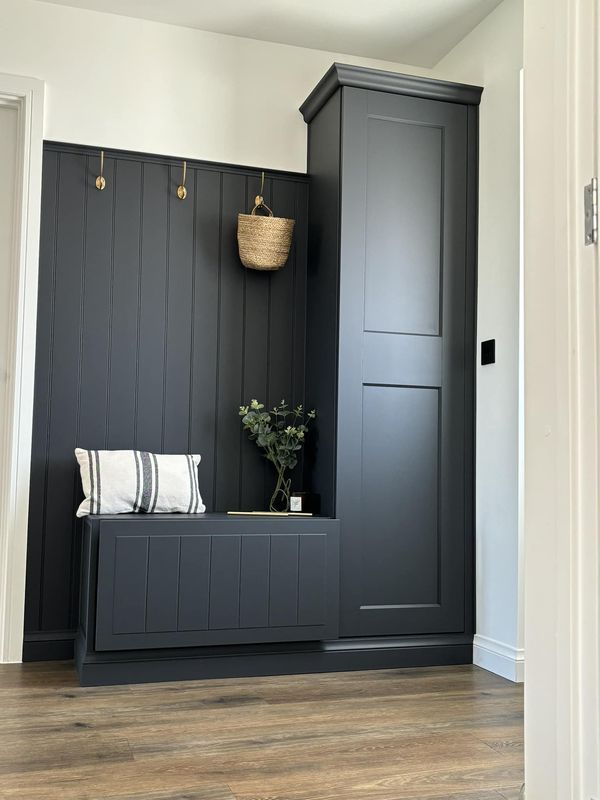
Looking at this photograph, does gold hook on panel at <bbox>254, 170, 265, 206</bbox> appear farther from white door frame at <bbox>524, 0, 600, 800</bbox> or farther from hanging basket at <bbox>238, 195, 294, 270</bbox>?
white door frame at <bbox>524, 0, 600, 800</bbox>

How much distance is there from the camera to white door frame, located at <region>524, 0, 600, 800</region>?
1035mm

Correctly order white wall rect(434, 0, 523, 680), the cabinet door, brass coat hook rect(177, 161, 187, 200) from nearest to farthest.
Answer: white wall rect(434, 0, 523, 680)
the cabinet door
brass coat hook rect(177, 161, 187, 200)

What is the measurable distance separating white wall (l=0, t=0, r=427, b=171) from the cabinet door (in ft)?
1.58

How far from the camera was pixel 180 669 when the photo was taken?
293 cm

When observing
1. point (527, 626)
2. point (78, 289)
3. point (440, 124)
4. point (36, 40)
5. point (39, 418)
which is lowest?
point (527, 626)

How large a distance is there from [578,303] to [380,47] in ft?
9.79

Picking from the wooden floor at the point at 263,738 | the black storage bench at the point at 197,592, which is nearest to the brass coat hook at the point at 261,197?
the black storage bench at the point at 197,592

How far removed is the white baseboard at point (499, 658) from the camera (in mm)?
2996

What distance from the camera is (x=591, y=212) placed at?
105 cm

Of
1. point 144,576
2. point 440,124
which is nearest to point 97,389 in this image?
point 144,576

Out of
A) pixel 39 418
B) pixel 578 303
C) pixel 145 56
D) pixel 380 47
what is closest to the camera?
pixel 578 303

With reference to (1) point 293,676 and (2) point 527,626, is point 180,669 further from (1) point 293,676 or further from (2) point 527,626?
(2) point 527,626

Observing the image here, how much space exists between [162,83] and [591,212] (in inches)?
111

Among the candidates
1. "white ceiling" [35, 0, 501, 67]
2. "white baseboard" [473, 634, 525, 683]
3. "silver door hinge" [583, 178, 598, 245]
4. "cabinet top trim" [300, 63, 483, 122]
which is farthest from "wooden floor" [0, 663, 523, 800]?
"white ceiling" [35, 0, 501, 67]
